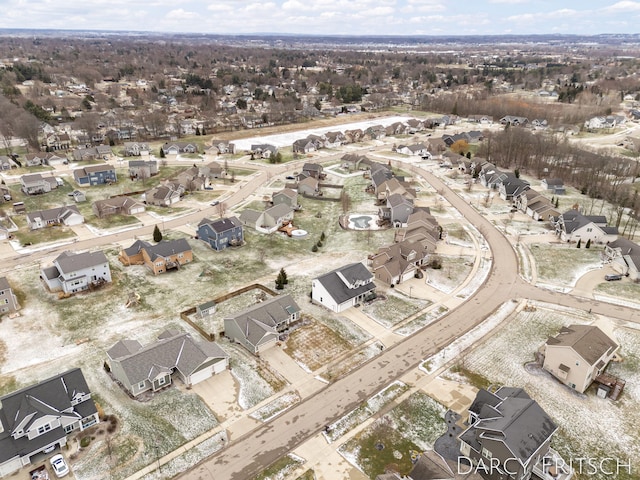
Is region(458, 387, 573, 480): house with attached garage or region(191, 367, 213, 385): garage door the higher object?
region(458, 387, 573, 480): house with attached garage

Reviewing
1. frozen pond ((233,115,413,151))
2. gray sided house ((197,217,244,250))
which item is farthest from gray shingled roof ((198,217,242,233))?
frozen pond ((233,115,413,151))

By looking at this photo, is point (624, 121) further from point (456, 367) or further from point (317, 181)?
point (456, 367)

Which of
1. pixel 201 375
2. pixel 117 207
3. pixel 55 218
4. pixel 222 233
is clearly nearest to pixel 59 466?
pixel 201 375

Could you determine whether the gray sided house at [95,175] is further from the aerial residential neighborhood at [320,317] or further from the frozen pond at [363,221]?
the frozen pond at [363,221]

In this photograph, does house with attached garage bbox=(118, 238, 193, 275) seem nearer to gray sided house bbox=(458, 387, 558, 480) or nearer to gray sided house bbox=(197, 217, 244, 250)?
gray sided house bbox=(197, 217, 244, 250)

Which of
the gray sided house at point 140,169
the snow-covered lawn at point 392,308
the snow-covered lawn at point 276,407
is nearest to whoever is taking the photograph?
the snow-covered lawn at point 276,407

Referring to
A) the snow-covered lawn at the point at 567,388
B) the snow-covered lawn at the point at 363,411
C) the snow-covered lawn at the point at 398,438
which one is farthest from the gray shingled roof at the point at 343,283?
the snow-covered lawn at the point at 398,438

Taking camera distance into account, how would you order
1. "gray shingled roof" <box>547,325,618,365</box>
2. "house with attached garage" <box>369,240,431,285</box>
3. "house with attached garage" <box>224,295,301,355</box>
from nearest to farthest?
"gray shingled roof" <box>547,325,618,365</box> < "house with attached garage" <box>224,295,301,355</box> < "house with attached garage" <box>369,240,431,285</box>
